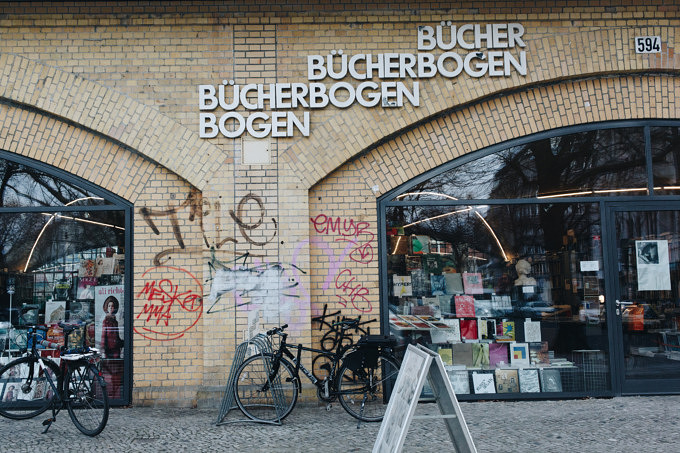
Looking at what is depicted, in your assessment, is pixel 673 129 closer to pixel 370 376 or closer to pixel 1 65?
pixel 370 376

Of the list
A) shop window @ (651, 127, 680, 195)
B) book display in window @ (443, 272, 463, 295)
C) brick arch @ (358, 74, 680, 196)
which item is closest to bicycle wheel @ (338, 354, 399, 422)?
book display in window @ (443, 272, 463, 295)

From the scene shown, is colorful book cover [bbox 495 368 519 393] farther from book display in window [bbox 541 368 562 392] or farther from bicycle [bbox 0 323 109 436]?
bicycle [bbox 0 323 109 436]

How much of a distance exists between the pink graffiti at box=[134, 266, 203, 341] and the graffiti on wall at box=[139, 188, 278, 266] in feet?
0.94

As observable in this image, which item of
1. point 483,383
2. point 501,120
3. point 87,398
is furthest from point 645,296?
point 87,398

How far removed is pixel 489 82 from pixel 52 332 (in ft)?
21.0

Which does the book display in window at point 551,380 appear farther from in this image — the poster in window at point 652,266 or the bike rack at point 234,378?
the bike rack at point 234,378

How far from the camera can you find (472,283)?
26.6 ft

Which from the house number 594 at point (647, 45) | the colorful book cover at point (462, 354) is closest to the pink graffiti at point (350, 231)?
the colorful book cover at point (462, 354)

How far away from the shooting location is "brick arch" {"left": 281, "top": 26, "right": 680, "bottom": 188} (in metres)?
7.86

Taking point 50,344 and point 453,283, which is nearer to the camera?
point 50,344

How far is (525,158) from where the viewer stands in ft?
26.7

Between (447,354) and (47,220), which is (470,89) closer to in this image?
(447,354)

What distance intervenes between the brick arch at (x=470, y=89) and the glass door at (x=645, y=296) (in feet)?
6.11

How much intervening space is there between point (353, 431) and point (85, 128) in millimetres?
A: 4979
